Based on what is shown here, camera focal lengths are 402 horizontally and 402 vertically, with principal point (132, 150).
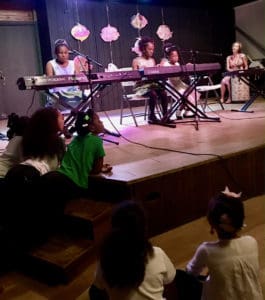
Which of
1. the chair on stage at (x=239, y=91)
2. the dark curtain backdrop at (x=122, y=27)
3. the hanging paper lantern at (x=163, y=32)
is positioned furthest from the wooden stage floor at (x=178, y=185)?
the hanging paper lantern at (x=163, y=32)

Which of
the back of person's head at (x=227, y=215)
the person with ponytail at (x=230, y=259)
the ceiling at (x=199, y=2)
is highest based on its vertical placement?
the ceiling at (x=199, y=2)

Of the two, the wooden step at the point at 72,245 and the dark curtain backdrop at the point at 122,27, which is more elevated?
the dark curtain backdrop at the point at 122,27

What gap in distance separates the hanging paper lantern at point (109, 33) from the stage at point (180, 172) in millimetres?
4366

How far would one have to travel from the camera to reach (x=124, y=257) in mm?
1331

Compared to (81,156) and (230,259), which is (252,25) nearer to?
(81,156)

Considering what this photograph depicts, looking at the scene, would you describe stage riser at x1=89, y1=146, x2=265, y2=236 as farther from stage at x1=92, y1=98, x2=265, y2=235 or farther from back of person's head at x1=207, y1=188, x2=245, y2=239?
back of person's head at x1=207, y1=188, x2=245, y2=239

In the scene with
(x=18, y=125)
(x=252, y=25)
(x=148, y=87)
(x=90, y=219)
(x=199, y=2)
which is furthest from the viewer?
(x=252, y=25)

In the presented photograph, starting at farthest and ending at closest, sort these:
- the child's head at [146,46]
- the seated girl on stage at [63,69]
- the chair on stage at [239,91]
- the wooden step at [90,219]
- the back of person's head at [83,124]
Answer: the chair on stage at [239,91], the child's head at [146,46], the seated girl on stage at [63,69], the back of person's head at [83,124], the wooden step at [90,219]

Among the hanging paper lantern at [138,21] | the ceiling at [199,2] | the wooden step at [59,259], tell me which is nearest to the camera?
the wooden step at [59,259]

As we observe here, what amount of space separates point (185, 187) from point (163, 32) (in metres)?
6.40

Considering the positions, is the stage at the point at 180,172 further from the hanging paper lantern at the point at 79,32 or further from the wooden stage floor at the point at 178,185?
the hanging paper lantern at the point at 79,32

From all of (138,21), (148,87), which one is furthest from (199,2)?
(148,87)

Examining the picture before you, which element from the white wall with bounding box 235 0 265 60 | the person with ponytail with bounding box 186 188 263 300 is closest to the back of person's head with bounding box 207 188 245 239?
the person with ponytail with bounding box 186 188 263 300

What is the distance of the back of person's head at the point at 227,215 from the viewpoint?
149 cm
